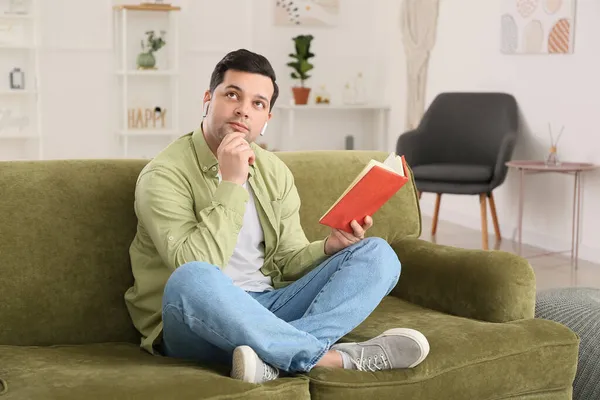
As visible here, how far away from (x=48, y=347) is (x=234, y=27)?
5.59 meters

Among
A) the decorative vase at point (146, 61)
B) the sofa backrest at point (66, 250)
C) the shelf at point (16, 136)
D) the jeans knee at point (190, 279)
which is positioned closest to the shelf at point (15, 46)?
the shelf at point (16, 136)

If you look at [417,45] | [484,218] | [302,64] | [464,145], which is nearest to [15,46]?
[302,64]

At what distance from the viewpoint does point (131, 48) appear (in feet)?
23.8

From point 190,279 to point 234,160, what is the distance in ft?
1.20

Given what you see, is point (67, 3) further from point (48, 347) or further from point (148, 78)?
point (48, 347)

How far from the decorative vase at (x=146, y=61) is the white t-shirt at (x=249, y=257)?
16.4ft

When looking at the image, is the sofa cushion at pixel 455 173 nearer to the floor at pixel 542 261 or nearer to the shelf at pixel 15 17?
the floor at pixel 542 261

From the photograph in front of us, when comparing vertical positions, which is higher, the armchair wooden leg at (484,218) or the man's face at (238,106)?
the man's face at (238,106)

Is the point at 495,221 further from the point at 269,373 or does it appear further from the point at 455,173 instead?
the point at 269,373

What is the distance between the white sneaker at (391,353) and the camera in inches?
80.9

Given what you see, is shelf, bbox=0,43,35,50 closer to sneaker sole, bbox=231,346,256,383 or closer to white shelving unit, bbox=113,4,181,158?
white shelving unit, bbox=113,4,181,158

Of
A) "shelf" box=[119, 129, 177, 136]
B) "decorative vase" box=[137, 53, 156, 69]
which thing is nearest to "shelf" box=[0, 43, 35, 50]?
"decorative vase" box=[137, 53, 156, 69]

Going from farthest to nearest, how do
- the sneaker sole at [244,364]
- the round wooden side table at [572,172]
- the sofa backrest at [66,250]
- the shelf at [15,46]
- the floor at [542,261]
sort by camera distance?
1. the shelf at [15,46]
2. the round wooden side table at [572,172]
3. the floor at [542,261]
4. the sofa backrest at [66,250]
5. the sneaker sole at [244,364]

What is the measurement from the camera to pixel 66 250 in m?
2.35
